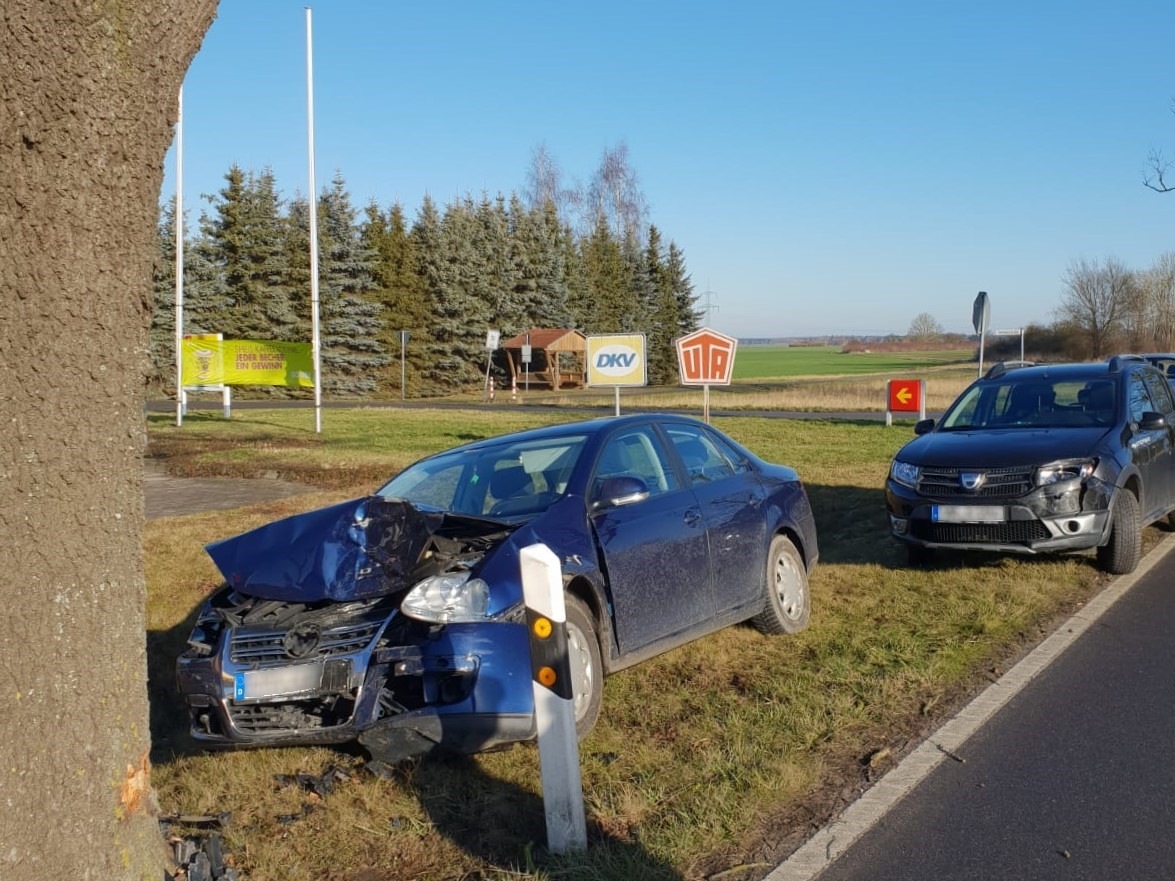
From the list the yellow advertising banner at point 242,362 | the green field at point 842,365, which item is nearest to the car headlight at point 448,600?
the yellow advertising banner at point 242,362

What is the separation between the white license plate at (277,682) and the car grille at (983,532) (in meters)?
5.66

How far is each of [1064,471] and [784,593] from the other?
288 centimetres

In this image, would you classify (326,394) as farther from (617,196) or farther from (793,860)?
(793,860)

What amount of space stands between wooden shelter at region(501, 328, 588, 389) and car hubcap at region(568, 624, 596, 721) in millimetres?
49235

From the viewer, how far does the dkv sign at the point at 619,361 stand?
1992 centimetres

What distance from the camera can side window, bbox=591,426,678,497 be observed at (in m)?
6.25

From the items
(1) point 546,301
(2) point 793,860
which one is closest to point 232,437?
(2) point 793,860

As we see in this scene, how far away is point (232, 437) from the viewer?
24859 mm

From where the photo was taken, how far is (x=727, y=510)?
6.74m

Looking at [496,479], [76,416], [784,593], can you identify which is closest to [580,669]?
[496,479]

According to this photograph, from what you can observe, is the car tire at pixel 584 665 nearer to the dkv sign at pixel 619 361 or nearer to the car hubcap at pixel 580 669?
the car hubcap at pixel 580 669

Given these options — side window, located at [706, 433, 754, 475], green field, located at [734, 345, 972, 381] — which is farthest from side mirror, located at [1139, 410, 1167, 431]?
green field, located at [734, 345, 972, 381]

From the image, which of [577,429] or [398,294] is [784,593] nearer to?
[577,429]

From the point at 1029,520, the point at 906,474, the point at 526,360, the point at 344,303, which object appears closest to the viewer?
the point at 1029,520
